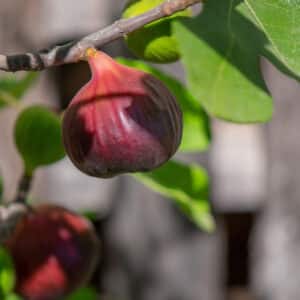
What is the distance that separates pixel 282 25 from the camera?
3.07ft

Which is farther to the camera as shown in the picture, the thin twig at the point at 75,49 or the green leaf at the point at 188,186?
the green leaf at the point at 188,186

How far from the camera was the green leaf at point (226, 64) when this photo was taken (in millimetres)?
1056

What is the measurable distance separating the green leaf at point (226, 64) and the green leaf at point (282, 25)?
10 centimetres

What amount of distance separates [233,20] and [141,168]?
7.1 inches

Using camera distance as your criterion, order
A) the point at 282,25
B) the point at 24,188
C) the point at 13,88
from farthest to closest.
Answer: the point at 13,88 → the point at 24,188 → the point at 282,25

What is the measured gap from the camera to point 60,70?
3.68 metres

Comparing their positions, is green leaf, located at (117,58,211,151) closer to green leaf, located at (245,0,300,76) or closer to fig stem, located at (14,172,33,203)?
fig stem, located at (14,172,33,203)

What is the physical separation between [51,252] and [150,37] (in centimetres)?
38

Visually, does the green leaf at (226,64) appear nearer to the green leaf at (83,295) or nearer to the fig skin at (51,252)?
the fig skin at (51,252)

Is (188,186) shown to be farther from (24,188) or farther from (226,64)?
(226,64)

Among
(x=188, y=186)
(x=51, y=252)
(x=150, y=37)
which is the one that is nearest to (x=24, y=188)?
(x=51, y=252)

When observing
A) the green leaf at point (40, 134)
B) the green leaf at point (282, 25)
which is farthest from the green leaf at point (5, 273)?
the green leaf at point (282, 25)

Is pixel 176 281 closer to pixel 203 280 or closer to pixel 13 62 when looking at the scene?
pixel 203 280

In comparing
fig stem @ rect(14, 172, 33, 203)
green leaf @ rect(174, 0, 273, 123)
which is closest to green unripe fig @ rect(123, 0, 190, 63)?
green leaf @ rect(174, 0, 273, 123)
